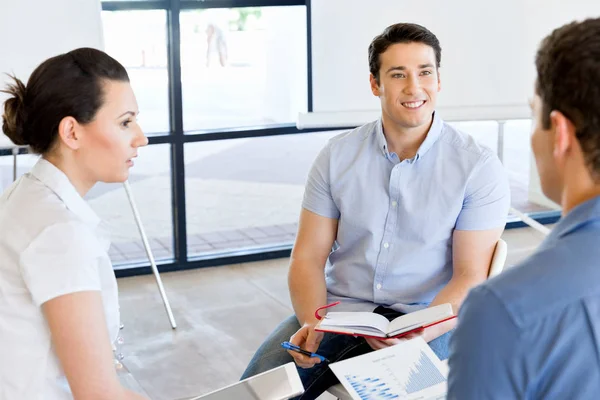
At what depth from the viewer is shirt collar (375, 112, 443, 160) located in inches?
98.0

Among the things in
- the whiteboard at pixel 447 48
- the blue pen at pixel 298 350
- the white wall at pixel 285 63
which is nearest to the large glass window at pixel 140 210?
the white wall at pixel 285 63

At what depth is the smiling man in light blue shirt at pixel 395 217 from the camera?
2434mm

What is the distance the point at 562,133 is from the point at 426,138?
1370mm

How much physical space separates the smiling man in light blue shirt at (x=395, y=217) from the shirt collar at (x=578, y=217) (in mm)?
1240

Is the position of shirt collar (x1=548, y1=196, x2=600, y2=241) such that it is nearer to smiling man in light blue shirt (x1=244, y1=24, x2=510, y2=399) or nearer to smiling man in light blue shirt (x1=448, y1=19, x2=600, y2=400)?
smiling man in light blue shirt (x1=448, y1=19, x2=600, y2=400)

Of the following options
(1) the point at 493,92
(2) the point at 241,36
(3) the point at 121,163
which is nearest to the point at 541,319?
(3) the point at 121,163

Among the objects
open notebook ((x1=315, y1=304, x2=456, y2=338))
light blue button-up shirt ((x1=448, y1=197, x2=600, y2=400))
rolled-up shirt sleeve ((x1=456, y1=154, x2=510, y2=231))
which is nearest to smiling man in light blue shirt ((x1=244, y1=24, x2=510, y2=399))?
rolled-up shirt sleeve ((x1=456, y1=154, x2=510, y2=231))

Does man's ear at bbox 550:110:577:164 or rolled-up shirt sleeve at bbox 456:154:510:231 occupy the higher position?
man's ear at bbox 550:110:577:164

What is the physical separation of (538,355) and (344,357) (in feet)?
4.38

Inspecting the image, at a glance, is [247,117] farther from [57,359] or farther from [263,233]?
[57,359]

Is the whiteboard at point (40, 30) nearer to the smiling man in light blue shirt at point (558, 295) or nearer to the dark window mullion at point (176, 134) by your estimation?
the dark window mullion at point (176, 134)

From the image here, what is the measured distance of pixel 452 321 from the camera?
235 centimetres

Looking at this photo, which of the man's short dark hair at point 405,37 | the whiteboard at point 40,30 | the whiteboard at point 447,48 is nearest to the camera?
the man's short dark hair at point 405,37

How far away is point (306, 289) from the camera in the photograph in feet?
8.32
